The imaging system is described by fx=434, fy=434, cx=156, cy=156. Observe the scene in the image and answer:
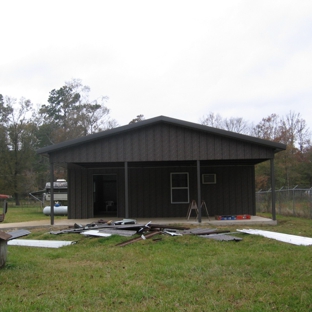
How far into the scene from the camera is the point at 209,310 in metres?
4.72

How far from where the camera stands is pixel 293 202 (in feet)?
60.7

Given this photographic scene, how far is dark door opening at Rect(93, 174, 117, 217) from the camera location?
64.4 ft

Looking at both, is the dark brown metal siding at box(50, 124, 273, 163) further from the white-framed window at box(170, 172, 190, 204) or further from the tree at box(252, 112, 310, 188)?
the tree at box(252, 112, 310, 188)

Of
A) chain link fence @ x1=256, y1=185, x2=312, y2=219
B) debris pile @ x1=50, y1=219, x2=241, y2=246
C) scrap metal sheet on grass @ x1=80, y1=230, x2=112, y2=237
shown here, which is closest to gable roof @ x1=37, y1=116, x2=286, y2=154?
debris pile @ x1=50, y1=219, x2=241, y2=246

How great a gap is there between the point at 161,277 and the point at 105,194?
1585cm

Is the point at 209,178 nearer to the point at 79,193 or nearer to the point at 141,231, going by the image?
the point at 79,193

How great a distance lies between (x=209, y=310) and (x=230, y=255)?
3411 millimetres

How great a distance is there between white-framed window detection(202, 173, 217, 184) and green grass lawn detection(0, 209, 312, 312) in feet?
22.9

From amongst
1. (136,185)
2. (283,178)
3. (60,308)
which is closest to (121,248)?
(60,308)

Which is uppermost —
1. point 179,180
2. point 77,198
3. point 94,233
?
point 179,180

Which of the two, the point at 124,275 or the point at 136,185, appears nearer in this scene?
the point at 124,275

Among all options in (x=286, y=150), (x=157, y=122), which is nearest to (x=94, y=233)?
(x=157, y=122)

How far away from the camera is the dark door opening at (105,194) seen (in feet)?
64.4

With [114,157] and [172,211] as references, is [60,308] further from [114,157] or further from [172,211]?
[172,211]
